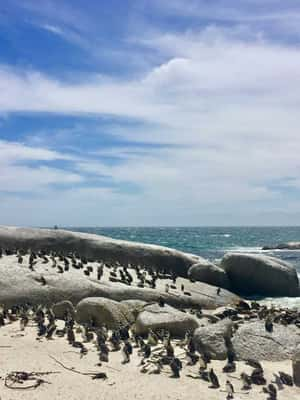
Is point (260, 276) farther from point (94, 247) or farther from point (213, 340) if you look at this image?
point (213, 340)

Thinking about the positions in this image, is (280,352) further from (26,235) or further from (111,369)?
(26,235)

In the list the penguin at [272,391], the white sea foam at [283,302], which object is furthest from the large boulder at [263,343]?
the white sea foam at [283,302]

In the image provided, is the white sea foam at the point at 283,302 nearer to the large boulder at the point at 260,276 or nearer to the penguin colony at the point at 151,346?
the large boulder at the point at 260,276

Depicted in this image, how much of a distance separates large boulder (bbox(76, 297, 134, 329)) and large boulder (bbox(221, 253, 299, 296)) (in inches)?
621

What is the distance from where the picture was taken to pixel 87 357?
12750 millimetres

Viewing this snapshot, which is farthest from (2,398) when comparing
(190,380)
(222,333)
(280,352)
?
(280,352)

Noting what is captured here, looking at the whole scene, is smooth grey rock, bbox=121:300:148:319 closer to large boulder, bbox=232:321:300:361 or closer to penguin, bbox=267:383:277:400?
large boulder, bbox=232:321:300:361

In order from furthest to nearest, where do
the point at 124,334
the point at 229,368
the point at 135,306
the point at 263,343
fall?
the point at 135,306, the point at 124,334, the point at 263,343, the point at 229,368

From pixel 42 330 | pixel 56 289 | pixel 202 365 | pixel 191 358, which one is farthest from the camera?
pixel 56 289

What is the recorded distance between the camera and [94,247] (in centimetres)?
3039

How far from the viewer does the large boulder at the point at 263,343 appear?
45.3ft

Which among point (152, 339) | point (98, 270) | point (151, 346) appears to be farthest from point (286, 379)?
point (98, 270)

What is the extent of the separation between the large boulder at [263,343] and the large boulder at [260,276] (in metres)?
15.8

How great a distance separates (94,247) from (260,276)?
31.5 ft
